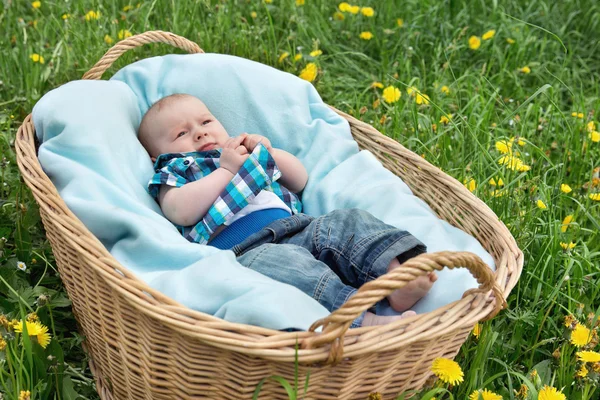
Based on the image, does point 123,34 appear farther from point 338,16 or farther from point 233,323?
point 233,323

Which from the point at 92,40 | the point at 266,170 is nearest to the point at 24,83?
the point at 92,40

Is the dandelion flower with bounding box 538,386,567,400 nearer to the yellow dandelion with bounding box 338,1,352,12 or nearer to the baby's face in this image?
the baby's face

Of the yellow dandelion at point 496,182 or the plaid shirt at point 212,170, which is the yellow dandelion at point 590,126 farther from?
the plaid shirt at point 212,170

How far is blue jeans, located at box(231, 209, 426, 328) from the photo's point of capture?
1.74 metres

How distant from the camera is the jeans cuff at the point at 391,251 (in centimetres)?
177

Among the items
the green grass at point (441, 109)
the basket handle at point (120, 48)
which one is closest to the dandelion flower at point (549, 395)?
the green grass at point (441, 109)

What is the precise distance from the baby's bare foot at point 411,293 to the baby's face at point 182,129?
78 cm

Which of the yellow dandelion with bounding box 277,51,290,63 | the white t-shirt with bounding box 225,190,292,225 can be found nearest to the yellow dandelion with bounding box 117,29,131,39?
the yellow dandelion with bounding box 277,51,290,63

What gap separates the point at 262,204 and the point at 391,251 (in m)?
0.48

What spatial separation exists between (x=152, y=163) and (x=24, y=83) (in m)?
0.96

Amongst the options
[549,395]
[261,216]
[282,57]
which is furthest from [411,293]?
[282,57]

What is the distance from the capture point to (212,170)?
2199 millimetres

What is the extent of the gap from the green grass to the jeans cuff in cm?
28

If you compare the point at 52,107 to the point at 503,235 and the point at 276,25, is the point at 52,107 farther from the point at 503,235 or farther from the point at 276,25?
the point at 276,25
